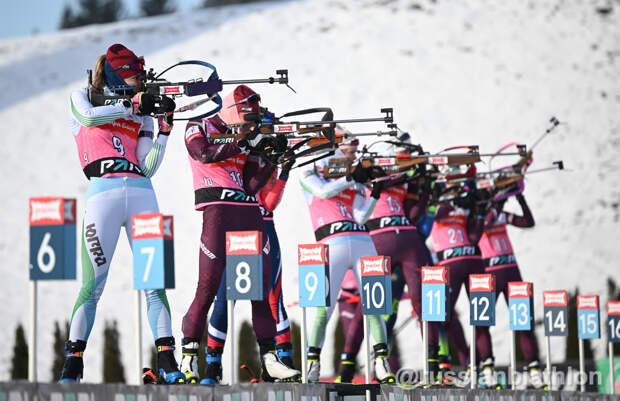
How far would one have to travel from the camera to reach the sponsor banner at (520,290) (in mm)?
9023

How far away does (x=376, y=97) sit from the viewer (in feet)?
87.4

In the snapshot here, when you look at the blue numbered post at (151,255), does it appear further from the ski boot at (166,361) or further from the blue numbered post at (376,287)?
the blue numbered post at (376,287)

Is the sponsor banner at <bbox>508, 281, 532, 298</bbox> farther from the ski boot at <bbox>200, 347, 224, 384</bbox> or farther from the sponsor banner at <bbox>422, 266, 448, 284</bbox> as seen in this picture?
the ski boot at <bbox>200, 347, 224, 384</bbox>

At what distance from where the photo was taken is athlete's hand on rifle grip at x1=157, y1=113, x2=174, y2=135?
19.5 ft

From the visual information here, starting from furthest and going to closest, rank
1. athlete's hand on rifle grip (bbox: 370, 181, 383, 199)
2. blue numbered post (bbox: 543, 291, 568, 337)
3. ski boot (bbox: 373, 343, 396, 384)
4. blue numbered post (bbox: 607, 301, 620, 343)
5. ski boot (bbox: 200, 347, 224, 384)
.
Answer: blue numbered post (bbox: 607, 301, 620, 343)
blue numbered post (bbox: 543, 291, 568, 337)
athlete's hand on rifle grip (bbox: 370, 181, 383, 199)
ski boot (bbox: 373, 343, 396, 384)
ski boot (bbox: 200, 347, 224, 384)

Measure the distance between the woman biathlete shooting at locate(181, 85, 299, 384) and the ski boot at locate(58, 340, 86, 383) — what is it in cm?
79

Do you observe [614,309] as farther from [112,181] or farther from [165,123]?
[112,181]

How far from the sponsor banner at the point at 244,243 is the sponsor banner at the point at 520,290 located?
13.3 feet

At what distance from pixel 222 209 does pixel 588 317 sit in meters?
4.90

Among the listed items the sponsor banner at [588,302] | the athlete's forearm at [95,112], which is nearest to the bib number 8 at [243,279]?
the athlete's forearm at [95,112]

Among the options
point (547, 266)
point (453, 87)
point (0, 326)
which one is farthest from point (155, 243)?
point (453, 87)

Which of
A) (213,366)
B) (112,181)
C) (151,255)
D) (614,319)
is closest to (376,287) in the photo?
(213,366)
